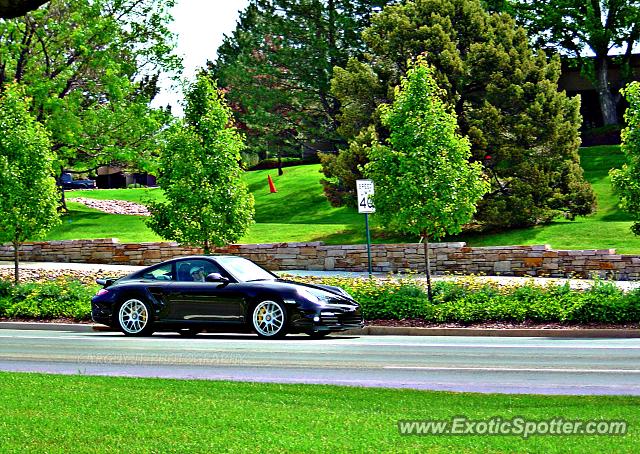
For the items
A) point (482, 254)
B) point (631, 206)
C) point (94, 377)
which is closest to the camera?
point (94, 377)

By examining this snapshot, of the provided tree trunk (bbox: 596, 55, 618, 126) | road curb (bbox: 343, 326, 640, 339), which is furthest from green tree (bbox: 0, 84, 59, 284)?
tree trunk (bbox: 596, 55, 618, 126)

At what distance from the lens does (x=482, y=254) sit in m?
29.0

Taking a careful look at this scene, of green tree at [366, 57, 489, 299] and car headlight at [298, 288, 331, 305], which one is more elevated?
green tree at [366, 57, 489, 299]

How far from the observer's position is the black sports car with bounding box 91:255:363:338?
1686 centimetres

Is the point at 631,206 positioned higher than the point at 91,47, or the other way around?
the point at 91,47

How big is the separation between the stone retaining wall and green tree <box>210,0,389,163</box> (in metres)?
19.1

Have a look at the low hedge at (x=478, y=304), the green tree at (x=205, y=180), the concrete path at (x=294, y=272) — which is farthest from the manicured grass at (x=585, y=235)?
the green tree at (x=205, y=180)

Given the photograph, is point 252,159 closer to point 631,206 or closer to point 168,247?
point 168,247

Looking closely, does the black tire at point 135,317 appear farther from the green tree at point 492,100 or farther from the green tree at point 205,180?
the green tree at point 492,100

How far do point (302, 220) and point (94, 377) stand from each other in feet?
107

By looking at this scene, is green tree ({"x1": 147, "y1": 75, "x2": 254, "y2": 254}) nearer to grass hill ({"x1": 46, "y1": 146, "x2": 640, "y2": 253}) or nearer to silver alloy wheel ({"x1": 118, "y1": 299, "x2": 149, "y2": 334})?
grass hill ({"x1": 46, "y1": 146, "x2": 640, "y2": 253})

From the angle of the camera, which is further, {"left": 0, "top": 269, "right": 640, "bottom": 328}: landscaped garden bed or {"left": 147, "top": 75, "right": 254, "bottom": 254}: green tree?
{"left": 147, "top": 75, "right": 254, "bottom": 254}: green tree

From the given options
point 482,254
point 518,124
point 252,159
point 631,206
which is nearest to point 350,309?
point 631,206

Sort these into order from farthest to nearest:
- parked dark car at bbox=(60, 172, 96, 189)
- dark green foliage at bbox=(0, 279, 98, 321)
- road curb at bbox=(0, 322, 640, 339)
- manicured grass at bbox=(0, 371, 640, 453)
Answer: parked dark car at bbox=(60, 172, 96, 189), dark green foliage at bbox=(0, 279, 98, 321), road curb at bbox=(0, 322, 640, 339), manicured grass at bbox=(0, 371, 640, 453)
